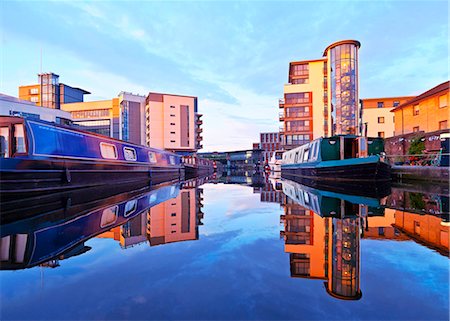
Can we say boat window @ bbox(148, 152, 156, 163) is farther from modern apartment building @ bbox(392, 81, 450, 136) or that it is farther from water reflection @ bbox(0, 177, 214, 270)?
modern apartment building @ bbox(392, 81, 450, 136)

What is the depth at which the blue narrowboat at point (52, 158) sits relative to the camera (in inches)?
273

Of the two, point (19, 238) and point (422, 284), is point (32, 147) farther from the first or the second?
point (422, 284)

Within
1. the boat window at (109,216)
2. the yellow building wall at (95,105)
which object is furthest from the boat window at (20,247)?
the yellow building wall at (95,105)

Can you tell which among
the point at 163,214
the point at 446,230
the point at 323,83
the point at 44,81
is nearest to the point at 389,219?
the point at 446,230

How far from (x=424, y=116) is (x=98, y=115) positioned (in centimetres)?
5928

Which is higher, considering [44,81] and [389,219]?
[44,81]

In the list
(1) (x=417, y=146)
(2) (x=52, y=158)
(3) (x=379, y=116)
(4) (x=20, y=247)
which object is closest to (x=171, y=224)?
(4) (x=20, y=247)

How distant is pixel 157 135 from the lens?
5675cm

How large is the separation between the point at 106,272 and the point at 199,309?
1.31m

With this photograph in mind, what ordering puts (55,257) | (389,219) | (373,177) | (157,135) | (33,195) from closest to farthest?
(55,257) < (389,219) < (33,195) < (373,177) < (157,135)

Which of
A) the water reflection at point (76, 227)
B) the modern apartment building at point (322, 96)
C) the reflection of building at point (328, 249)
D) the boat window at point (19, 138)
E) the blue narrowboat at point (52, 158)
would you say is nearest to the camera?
the reflection of building at point (328, 249)

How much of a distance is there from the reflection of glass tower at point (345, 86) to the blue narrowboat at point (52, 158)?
31.4m

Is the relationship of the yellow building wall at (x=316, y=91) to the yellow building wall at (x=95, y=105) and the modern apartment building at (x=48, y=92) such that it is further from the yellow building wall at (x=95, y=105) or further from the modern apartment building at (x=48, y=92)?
the modern apartment building at (x=48, y=92)

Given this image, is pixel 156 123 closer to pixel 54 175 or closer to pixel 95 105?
pixel 95 105
